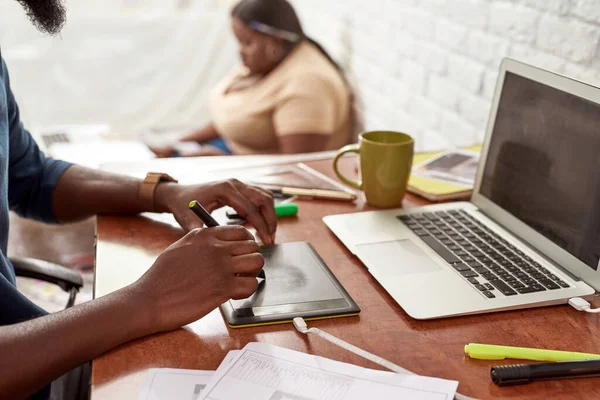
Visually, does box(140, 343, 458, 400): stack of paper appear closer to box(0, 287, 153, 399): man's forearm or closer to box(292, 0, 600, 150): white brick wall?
box(0, 287, 153, 399): man's forearm

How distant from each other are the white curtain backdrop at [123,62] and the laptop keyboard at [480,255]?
8.20 ft

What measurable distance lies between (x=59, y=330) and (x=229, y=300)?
0.67ft

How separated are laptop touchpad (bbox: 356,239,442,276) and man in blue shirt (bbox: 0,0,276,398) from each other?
6.4 inches

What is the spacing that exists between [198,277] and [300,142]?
1475mm

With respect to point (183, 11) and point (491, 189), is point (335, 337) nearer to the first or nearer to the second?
point (491, 189)

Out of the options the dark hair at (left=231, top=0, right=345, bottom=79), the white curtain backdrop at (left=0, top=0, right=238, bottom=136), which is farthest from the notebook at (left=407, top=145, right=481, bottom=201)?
the white curtain backdrop at (left=0, top=0, right=238, bottom=136)

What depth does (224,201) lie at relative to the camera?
1061mm

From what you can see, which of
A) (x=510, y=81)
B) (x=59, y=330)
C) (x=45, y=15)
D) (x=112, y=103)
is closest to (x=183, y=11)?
(x=112, y=103)

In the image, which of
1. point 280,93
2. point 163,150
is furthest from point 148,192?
point 163,150

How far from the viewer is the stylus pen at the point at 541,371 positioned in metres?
0.68

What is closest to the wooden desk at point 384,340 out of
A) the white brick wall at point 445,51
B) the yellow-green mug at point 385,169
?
the yellow-green mug at point 385,169

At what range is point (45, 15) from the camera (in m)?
1.12

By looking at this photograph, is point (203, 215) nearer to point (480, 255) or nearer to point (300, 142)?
point (480, 255)

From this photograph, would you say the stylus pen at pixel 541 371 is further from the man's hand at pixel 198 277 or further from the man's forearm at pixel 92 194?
the man's forearm at pixel 92 194
